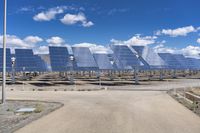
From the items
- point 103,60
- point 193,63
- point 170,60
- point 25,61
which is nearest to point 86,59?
point 103,60

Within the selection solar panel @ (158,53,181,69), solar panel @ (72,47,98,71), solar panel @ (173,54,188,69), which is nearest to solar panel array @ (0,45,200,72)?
solar panel @ (72,47,98,71)

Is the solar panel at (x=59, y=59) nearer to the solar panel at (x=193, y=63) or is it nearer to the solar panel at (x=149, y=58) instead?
the solar panel at (x=149, y=58)

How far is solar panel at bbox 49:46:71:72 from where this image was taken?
240 ft

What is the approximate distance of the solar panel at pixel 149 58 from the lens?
94938 mm

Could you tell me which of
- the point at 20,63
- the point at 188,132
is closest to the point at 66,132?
the point at 188,132

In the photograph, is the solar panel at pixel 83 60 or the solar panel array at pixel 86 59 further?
the solar panel at pixel 83 60

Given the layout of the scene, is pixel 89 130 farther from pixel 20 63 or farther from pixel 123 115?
pixel 20 63

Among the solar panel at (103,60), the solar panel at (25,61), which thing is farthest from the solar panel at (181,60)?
the solar panel at (25,61)

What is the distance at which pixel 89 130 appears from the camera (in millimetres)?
12477

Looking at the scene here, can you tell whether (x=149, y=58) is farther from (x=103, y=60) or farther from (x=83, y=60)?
(x=83, y=60)

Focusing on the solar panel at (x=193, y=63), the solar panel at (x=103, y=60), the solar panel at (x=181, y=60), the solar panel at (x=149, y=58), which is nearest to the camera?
the solar panel at (x=149, y=58)

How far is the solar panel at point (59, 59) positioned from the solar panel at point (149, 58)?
21.8m

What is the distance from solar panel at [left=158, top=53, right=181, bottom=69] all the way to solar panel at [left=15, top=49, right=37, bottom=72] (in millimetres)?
47588

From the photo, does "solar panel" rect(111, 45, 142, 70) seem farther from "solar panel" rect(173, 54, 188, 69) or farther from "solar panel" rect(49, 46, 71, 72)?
"solar panel" rect(173, 54, 188, 69)
